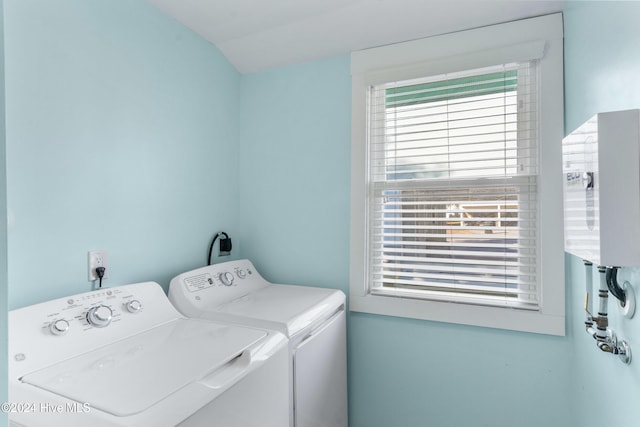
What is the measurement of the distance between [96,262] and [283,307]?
0.78m

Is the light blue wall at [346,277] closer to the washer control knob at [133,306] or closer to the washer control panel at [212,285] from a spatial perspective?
the washer control panel at [212,285]

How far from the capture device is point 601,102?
1.12m

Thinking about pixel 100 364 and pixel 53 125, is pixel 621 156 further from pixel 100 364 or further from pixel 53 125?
pixel 53 125

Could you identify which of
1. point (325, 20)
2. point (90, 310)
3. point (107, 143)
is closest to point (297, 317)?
point (90, 310)

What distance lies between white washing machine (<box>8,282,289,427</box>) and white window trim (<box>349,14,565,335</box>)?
0.81 metres

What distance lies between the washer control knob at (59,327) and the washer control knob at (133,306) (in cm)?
21

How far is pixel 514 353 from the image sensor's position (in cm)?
157

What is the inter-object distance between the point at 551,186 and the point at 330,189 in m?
1.06

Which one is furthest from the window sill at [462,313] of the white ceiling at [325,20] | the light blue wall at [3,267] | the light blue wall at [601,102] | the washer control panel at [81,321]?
the light blue wall at [3,267]

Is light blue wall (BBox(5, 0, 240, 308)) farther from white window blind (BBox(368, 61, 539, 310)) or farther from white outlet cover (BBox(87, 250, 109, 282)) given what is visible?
white window blind (BBox(368, 61, 539, 310))

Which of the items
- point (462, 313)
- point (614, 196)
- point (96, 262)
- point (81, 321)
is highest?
point (614, 196)

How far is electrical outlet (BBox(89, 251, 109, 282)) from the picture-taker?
1322 mm

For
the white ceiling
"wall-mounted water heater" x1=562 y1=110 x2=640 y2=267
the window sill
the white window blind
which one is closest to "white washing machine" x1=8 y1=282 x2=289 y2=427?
the window sill

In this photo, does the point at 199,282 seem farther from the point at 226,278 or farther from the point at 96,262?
the point at 96,262
